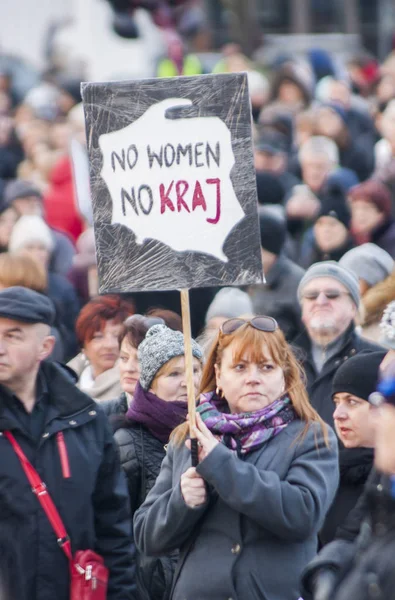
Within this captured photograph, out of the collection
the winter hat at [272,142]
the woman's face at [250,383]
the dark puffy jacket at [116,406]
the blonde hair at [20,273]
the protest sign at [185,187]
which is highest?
the protest sign at [185,187]

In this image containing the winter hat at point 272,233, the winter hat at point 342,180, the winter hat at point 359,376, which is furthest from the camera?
the winter hat at point 342,180

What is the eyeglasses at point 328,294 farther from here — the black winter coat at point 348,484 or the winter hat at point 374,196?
the winter hat at point 374,196

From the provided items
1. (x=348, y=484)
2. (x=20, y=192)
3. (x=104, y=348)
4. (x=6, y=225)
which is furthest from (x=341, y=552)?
(x=20, y=192)

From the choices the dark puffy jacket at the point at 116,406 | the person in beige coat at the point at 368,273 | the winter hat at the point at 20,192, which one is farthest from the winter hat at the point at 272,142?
the dark puffy jacket at the point at 116,406

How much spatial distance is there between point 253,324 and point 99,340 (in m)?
2.17

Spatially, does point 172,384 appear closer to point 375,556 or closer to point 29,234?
point 375,556

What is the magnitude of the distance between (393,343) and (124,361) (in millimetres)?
1342

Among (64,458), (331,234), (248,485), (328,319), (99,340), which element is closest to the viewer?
(248,485)

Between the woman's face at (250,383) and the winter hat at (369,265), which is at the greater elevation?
the woman's face at (250,383)

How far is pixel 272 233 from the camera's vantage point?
8664 mm

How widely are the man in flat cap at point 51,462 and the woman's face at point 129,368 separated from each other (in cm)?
97

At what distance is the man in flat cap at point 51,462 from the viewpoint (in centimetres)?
501

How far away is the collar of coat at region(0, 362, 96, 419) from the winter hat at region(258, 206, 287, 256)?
337 cm

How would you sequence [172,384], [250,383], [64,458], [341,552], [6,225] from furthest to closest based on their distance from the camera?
[6,225], [172,384], [64,458], [250,383], [341,552]
